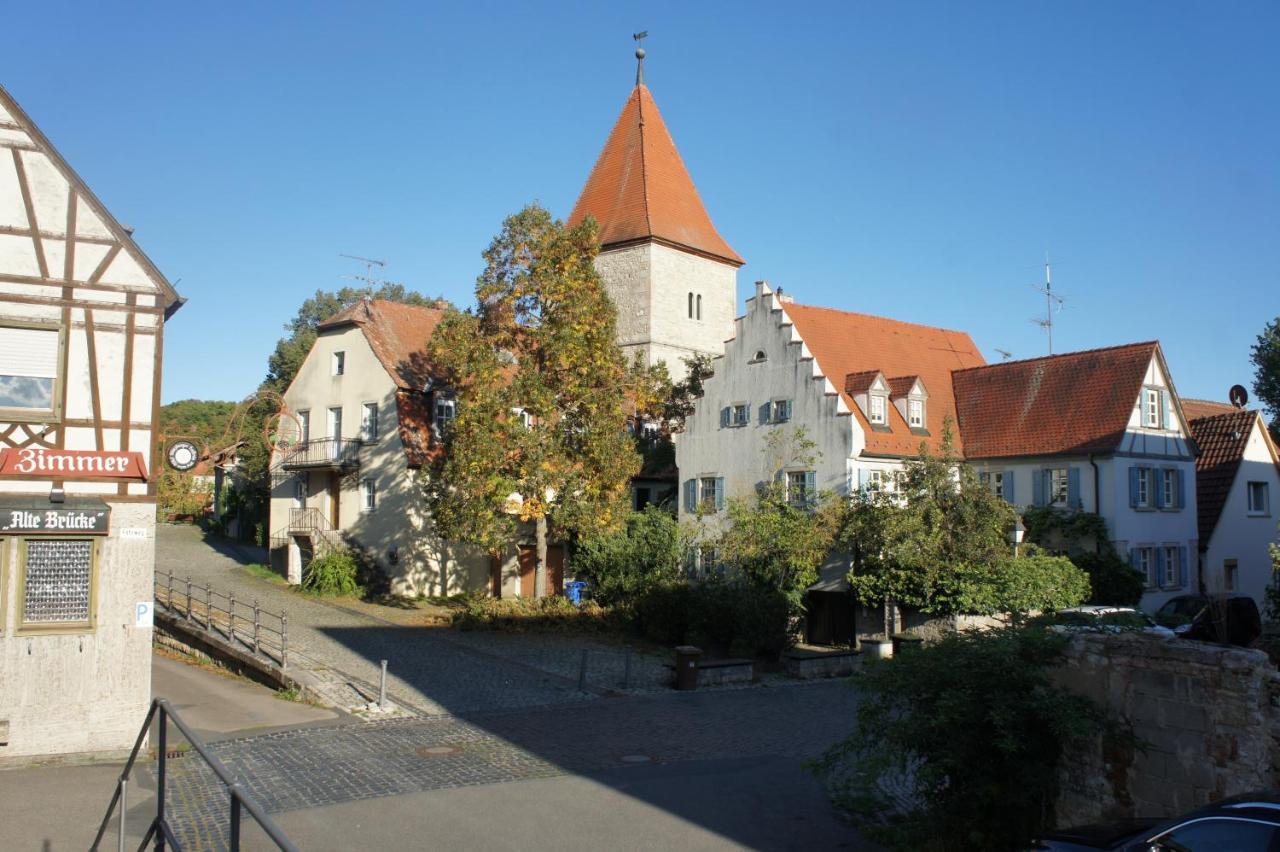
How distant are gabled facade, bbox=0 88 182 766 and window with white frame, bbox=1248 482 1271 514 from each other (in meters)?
35.6

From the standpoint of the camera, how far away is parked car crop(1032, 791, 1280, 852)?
6789 millimetres

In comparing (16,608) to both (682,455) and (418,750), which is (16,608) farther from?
(682,455)

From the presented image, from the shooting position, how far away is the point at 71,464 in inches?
551

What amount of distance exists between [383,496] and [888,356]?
58.9ft

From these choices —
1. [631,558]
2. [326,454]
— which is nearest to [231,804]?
[631,558]

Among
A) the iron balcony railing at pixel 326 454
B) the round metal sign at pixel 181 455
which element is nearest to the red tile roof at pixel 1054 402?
the iron balcony railing at pixel 326 454

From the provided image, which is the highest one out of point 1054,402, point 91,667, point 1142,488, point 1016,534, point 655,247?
point 655,247

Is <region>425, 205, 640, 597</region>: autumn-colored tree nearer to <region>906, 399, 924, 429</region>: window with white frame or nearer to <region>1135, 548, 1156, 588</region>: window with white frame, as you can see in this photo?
<region>906, 399, 924, 429</region>: window with white frame

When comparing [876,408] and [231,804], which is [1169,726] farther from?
[876,408]

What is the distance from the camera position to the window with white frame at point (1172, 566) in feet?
109

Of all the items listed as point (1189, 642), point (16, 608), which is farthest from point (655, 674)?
point (1189, 642)

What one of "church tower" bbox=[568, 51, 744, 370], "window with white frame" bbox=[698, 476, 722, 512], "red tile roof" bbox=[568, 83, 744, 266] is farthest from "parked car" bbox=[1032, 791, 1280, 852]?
"red tile roof" bbox=[568, 83, 744, 266]

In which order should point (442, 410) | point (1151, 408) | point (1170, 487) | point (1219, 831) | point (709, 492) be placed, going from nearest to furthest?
point (1219, 831) < point (1151, 408) < point (1170, 487) < point (709, 492) < point (442, 410)

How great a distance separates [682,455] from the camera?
118ft
